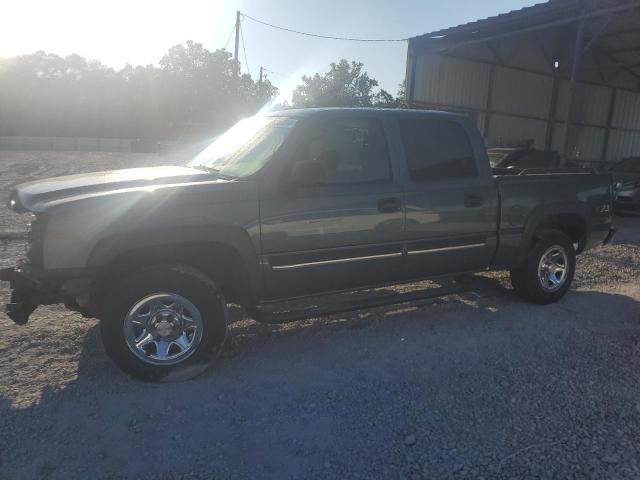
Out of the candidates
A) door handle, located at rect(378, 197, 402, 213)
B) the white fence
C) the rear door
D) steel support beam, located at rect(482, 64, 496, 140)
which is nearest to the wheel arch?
door handle, located at rect(378, 197, 402, 213)

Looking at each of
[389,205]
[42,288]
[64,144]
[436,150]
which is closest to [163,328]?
[42,288]

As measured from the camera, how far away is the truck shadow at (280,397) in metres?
2.77

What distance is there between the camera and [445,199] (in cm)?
445

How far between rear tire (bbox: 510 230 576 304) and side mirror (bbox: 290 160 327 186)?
103 inches

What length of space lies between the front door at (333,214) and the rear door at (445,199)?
0.60 feet

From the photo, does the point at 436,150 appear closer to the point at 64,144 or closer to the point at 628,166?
the point at 628,166

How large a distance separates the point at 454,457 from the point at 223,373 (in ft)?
5.70

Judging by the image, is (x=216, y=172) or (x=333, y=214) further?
(x=216, y=172)

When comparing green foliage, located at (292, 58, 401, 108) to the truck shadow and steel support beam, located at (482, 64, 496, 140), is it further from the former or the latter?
the truck shadow

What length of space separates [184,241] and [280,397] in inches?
49.0

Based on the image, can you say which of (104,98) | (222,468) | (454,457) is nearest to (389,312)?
(454,457)

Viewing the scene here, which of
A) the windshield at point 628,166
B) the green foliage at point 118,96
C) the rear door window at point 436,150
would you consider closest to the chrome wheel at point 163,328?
the rear door window at point 436,150

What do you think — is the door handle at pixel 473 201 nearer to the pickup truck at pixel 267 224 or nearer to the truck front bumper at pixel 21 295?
the pickup truck at pixel 267 224

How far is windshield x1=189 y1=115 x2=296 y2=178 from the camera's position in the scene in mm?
3965
